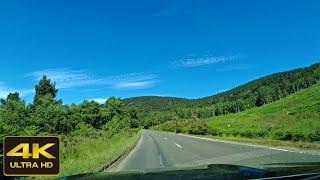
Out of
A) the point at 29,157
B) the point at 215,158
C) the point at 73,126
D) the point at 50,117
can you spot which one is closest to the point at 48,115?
the point at 50,117

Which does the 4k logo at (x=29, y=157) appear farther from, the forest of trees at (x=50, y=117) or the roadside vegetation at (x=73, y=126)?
the forest of trees at (x=50, y=117)

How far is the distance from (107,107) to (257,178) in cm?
8579

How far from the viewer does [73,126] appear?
5969 cm

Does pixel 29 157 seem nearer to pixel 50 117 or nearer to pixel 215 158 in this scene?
pixel 215 158

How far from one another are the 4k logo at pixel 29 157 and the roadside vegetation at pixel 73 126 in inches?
337

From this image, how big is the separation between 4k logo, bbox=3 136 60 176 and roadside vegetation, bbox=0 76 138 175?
8.57 m

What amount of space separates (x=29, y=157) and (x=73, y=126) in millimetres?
56104

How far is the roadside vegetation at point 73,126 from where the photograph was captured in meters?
18.5

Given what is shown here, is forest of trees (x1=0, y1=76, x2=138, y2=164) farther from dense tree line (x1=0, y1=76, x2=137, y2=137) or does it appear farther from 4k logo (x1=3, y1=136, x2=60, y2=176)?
4k logo (x1=3, y1=136, x2=60, y2=176)

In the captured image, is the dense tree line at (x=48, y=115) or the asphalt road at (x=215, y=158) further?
the dense tree line at (x=48, y=115)

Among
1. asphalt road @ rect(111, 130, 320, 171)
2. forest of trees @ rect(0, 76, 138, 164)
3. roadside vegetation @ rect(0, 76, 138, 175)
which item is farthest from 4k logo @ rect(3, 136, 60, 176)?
forest of trees @ rect(0, 76, 138, 164)

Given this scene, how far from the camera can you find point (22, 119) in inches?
1747

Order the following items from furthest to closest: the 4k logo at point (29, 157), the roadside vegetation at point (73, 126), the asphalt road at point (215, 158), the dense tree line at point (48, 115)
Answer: the dense tree line at point (48, 115) → the roadside vegetation at point (73, 126) → the asphalt road at point (215, 158) → the 4k logo at point (29, 157)

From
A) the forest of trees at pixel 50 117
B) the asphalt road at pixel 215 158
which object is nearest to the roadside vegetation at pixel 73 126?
the forest of trees at pixel 50 117
